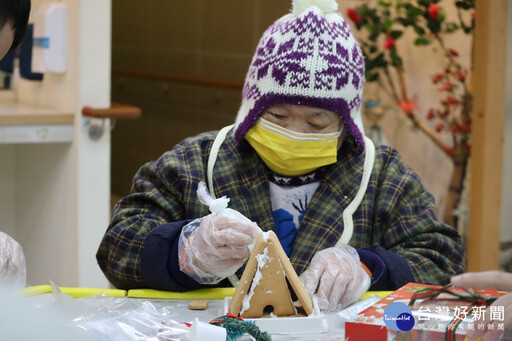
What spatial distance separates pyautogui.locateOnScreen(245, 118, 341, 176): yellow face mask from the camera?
1.74 meters

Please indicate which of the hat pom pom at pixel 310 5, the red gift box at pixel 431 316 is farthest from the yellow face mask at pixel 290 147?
the red gift box at pixel 431 316

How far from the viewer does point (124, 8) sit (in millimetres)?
6082

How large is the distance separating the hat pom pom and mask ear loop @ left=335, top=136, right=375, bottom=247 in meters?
0.36

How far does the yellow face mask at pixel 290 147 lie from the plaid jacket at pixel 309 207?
0.07 m

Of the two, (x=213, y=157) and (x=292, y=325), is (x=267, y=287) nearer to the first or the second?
(x=292, y=325)

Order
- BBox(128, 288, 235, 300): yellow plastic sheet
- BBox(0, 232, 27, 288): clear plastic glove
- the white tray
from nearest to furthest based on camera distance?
the white tray, BBox(0, 232, 27, 288): clear plastic glove, BBox(128, 288, 235, 300): yellow plastic sheet

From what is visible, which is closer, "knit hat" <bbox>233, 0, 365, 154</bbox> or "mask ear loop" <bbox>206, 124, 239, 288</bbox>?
"knit hat" <bbox>233, 0, 365, 154</bbox>

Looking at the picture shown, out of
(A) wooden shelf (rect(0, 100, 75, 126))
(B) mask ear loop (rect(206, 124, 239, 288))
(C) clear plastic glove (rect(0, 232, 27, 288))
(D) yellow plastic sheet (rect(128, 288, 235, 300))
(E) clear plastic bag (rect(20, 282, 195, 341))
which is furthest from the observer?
(A) wooden shelf (rect(0, 100, 75, 126))

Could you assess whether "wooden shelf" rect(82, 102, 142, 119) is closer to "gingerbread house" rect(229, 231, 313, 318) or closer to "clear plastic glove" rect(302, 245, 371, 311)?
"clear plastic glove" rect(302, 245, 371, 311)

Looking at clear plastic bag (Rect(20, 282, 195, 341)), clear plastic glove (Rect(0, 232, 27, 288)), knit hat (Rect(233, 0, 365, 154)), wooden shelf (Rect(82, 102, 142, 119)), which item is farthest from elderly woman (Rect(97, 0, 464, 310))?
wooden shelf (Rect(82, 102, 142, 119))

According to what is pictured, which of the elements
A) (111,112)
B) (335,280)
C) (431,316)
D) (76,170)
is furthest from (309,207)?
(76,170)

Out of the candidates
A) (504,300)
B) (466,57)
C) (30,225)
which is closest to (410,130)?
(466,57)

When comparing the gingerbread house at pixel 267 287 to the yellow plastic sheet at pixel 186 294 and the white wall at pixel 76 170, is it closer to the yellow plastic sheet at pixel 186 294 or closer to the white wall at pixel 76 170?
the yellow plastic sheet at pixel 186 294

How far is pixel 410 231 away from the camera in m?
1.80
